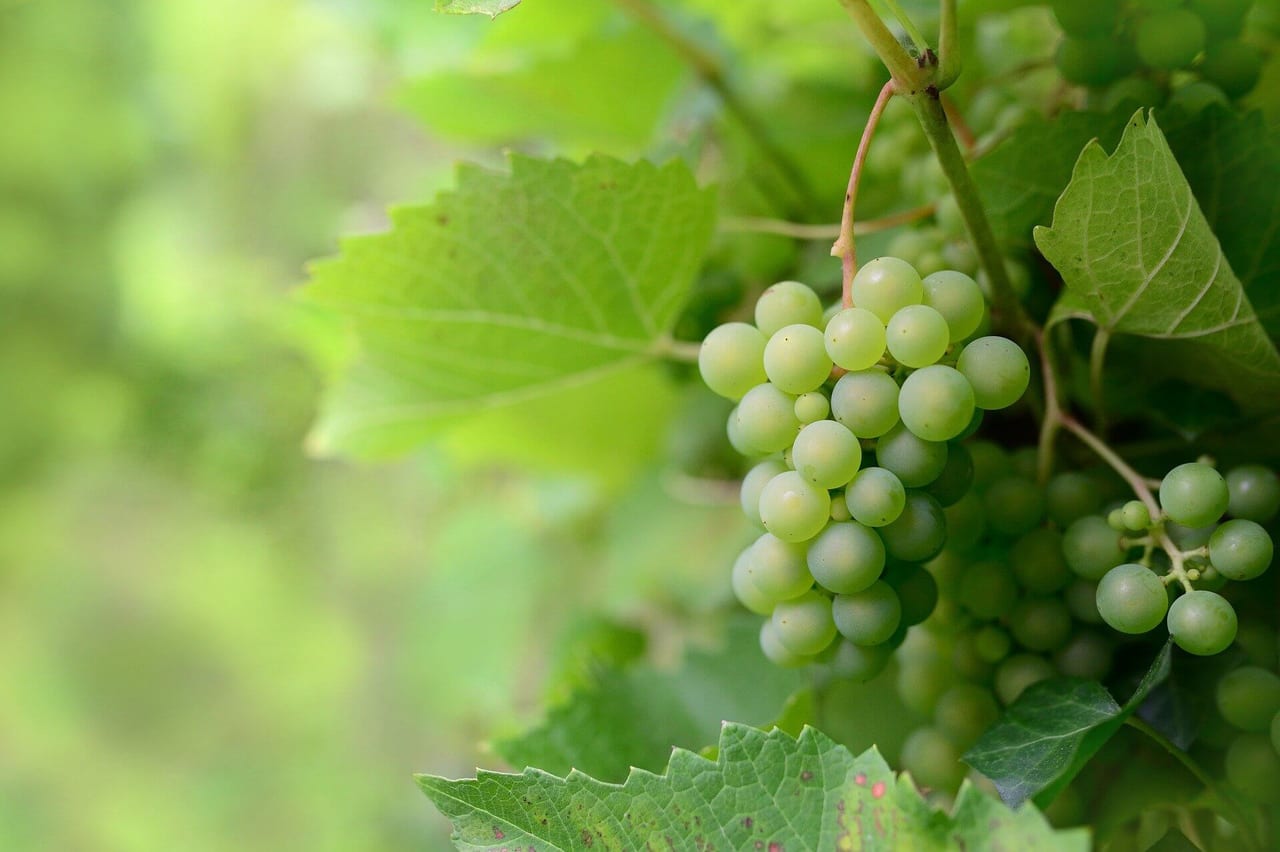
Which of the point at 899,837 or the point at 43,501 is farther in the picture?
the point at 43,501

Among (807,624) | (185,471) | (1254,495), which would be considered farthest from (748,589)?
(185,471)

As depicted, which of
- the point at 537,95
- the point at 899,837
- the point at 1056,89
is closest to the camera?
the point at 899,837

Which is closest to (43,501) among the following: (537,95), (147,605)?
(147,605)

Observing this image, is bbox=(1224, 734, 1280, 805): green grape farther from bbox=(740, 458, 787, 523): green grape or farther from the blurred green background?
the blurred green background

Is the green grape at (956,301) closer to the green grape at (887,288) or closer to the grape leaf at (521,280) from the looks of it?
A: the green grape at (887,288)

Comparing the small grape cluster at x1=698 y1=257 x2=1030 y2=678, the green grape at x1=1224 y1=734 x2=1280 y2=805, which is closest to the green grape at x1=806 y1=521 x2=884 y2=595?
the small grape cluster at x1=698 y1=257 x2=1030 y2=678

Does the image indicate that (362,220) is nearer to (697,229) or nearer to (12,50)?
(697,229)
